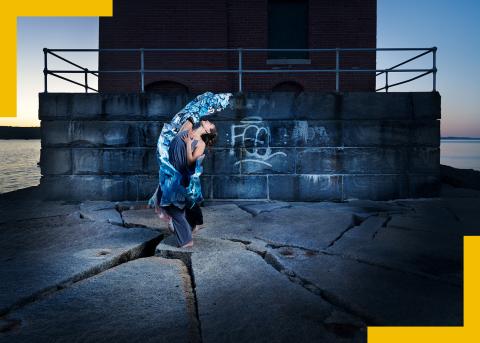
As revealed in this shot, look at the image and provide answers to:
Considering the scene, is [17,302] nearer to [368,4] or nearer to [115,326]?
[115,326]

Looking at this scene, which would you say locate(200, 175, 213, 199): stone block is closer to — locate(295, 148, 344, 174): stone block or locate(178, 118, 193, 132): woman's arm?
locate(295, 148, 344, 174): stone block

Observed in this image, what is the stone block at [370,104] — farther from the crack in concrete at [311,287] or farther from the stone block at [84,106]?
the stone block at [84,106]

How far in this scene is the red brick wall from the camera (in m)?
12.1

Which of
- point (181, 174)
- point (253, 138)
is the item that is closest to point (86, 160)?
point (253, 138)

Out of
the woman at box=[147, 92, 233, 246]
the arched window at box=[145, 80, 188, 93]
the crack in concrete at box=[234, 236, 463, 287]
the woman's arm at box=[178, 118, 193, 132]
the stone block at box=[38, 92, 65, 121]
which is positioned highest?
the arched window at box=[145, 80, 188, 93]

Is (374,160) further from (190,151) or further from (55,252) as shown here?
(55,252)

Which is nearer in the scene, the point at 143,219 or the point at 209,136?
the point at 209,136

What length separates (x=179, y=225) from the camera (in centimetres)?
450

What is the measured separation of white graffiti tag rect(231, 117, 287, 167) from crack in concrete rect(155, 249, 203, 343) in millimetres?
3930

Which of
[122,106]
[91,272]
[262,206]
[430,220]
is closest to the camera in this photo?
[91,272]

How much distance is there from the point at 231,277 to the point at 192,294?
1.52ft

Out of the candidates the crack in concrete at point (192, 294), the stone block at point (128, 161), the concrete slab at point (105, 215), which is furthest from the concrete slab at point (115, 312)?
the stone block at point (128, 161)

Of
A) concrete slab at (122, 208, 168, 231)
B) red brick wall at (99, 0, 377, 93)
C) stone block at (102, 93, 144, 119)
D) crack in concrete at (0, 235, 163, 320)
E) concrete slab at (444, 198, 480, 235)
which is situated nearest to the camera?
crack in concrete at (0, 235, 163, 320)

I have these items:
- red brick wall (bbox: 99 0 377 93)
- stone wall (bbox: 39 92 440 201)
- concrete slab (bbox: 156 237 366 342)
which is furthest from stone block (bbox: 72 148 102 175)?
concrete slab (bbox: 156 237 366 342)
